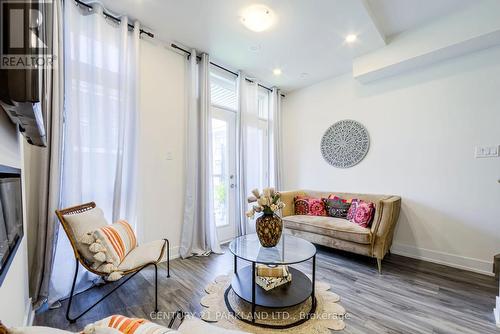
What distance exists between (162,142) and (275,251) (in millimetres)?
1828

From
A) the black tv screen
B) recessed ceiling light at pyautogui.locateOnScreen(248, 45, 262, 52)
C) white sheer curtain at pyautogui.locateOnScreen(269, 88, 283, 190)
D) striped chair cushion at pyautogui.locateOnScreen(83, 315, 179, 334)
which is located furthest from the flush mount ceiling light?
striped chair cushion at pyautogui.locateOnScreen(83, 315, 179, 334)

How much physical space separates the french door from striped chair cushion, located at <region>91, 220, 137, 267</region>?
1482 mm

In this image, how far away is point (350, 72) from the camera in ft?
11.4

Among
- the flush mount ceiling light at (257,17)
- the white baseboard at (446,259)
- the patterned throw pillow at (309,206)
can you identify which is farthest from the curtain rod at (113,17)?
the white baseboard at (446,259)

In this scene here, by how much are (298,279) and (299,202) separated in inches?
60.0

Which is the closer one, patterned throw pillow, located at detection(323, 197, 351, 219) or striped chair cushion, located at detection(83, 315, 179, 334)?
striped chair cushion, located at detection(83, 315, 179, 334)

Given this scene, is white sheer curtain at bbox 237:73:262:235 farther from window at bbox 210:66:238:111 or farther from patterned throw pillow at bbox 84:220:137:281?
patterned throw pillow at bbox 84:220:137:281

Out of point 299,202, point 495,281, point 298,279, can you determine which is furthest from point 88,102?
point 495,281

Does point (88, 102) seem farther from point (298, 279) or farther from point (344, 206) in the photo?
point (344, 206)

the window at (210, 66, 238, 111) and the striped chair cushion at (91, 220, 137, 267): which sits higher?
the window at (210, 66, 238, 111)

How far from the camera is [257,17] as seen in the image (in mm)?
2207

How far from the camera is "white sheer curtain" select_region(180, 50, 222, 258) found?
9.36ft

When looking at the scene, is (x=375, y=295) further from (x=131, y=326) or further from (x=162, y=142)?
(x=162, y=142)

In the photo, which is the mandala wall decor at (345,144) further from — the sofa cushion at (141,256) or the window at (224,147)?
the sofa cushion at (141,256)
